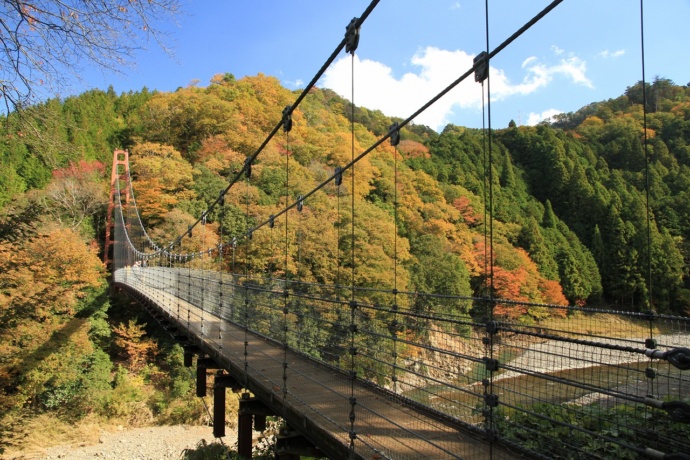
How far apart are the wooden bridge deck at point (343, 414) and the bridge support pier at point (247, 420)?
206 mm

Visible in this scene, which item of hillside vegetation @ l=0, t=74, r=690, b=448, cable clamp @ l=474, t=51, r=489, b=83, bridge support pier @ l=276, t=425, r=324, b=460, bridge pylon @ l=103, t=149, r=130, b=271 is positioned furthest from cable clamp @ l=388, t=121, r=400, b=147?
bridge pylon @ l=103, t=149, r=130, b=271

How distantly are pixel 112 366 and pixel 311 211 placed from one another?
6446 millimetres

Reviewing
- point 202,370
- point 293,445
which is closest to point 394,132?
point 293,445

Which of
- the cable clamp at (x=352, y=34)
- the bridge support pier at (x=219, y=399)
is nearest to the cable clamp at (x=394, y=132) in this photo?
the cable clamp at (x=352, y=34)

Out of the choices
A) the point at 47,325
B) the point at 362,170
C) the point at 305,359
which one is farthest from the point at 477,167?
the point at 305,359

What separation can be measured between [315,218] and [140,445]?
255 inches

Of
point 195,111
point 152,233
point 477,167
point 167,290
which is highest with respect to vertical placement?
point 195,111

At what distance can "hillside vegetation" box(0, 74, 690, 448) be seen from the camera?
9914 mm

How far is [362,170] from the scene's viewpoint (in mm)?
15758

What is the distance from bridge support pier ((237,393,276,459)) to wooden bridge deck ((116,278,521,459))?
0.21 meters

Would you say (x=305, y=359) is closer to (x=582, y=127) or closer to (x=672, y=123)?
(x=672, y=123)

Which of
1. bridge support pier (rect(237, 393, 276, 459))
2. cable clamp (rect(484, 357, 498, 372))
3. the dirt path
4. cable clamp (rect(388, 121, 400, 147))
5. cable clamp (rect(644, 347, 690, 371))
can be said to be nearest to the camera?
cable clamp (rect(644, 347, 690, 371))

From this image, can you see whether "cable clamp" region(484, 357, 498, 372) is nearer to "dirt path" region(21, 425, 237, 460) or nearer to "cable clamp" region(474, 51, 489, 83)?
"cable clamp" region(474, 51, 489, 83)

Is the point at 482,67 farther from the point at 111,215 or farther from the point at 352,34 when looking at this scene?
the point at 111,215
